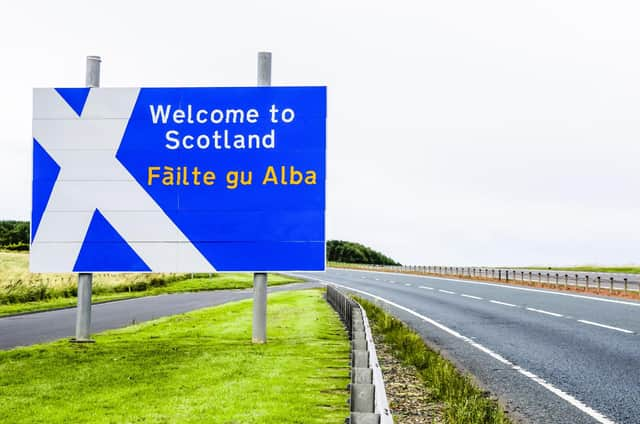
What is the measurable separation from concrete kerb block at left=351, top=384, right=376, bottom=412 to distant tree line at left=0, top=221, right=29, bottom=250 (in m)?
78.1

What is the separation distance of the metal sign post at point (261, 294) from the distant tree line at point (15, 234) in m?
69.9

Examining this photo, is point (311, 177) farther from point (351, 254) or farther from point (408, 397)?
point (351, 254)

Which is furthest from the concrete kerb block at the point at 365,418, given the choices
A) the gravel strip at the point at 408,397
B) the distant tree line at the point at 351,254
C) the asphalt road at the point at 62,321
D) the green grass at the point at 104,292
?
the distant tree line at the point at 351,254

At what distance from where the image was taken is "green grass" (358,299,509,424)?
6344mm

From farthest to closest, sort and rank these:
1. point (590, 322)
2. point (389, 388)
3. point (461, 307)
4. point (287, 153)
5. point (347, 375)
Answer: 1. point (461, 307)
2. point (590, 322)
3. point (287, 153)
4. point (347, 375)
5. point (389, 388)

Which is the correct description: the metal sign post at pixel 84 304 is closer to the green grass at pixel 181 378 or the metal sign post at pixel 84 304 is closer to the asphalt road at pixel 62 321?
the green grass at pixel 181 378

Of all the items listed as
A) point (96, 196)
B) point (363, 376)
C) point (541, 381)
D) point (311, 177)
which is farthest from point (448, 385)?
point (96, 196)

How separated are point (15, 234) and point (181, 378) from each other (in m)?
85.5

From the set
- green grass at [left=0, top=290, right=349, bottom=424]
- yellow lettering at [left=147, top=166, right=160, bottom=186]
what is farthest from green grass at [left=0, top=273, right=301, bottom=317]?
yellow lettering at [left=147, top=166, right=160, bottom=186]

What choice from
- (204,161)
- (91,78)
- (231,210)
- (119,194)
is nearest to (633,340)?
(231,210)

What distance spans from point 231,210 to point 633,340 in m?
8.15

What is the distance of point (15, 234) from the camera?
86.7m

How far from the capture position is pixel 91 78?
13.7 meters

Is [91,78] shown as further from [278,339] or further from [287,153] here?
[278,339]
